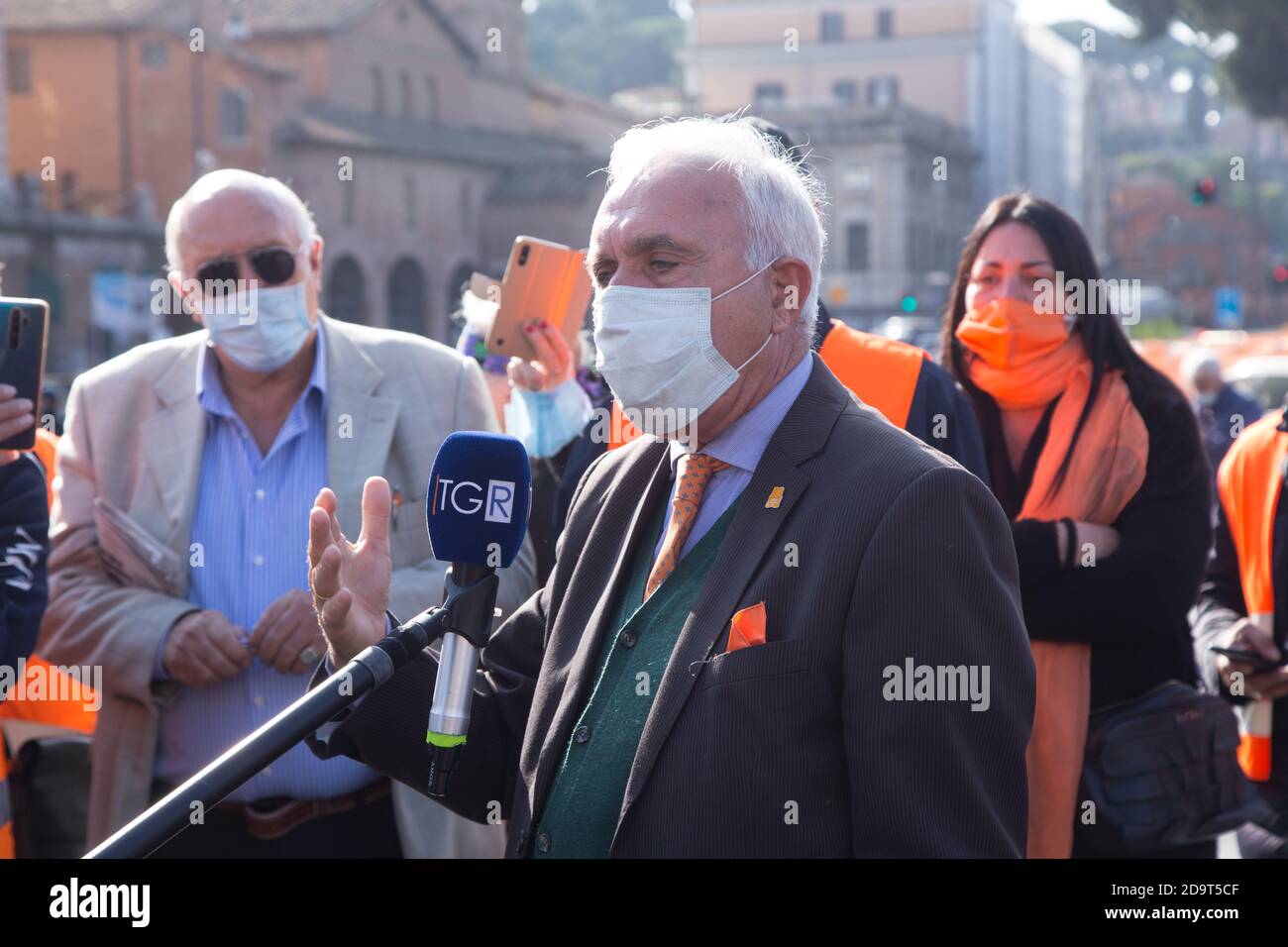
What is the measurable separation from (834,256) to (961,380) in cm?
6447

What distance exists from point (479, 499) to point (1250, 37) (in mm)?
40428

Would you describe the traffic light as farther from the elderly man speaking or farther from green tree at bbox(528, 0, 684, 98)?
green tree at bbox(528, 0, 684, 98)

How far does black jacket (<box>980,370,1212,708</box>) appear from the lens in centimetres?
407

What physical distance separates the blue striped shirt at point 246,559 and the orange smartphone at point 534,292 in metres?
0.71

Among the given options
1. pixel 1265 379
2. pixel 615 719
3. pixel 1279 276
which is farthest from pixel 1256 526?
pixel 1279 276

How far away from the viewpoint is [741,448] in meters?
2.79

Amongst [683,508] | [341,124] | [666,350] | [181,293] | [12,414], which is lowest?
[683,508]

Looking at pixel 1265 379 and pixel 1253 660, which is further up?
pixel 1265 379

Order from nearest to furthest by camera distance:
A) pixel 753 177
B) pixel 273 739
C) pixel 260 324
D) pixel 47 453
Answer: pixel 273 739 → pixel 753 177 → pixel 260 324 → pixel 47 453

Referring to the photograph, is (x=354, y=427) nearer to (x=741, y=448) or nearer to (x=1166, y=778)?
(x=741, y=448)

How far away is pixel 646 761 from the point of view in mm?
2531

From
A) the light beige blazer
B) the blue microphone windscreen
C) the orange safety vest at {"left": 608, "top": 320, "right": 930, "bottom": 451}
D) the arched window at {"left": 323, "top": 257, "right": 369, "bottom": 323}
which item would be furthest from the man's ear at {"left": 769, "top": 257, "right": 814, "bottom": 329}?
the arched window at {"left": 323, "top": 257, "right": 369, "bottom": 323}
